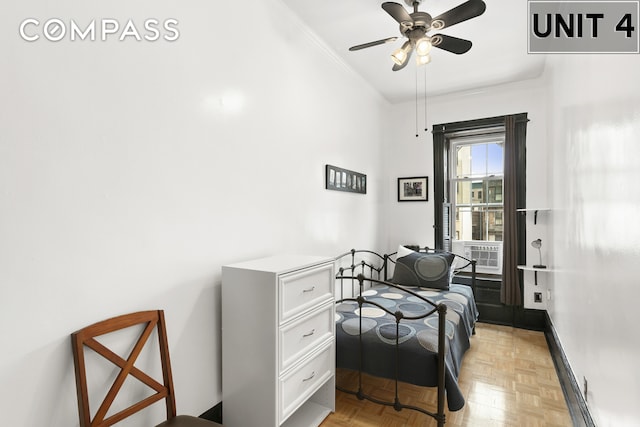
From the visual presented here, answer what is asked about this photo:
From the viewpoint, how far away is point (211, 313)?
1909 millimetres

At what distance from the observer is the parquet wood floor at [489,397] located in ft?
7.02

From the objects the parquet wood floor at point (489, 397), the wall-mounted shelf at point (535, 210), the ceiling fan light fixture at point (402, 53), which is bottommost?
the parquet wood floor at point (489, 397)

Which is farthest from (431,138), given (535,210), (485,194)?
(535,210)

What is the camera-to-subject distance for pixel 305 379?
1941 millimetres

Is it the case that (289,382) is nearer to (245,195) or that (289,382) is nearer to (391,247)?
(245,195)

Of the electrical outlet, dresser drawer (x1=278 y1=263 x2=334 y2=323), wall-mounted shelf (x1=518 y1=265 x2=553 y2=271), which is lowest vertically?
the electrical outlet

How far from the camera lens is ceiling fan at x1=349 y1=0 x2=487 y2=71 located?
6.65 ft

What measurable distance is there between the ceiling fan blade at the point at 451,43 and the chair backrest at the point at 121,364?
2444 millimetres

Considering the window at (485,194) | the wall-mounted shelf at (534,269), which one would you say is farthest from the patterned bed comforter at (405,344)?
the window at (485,194)

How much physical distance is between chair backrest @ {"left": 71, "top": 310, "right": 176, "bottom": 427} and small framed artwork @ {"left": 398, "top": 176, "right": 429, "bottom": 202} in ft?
12.2

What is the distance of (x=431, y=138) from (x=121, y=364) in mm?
4232

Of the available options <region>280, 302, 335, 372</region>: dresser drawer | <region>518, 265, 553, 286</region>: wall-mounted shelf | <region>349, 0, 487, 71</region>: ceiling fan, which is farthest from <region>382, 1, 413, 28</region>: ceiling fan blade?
<region>518, 265, 553, 286</region>: wall-mounted shelf

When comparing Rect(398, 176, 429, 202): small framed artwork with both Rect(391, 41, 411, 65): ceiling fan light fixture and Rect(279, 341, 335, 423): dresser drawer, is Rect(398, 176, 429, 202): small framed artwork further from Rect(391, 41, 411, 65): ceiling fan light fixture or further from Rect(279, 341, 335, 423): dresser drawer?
Rect(279, 341, 335, 423): dresser drawer

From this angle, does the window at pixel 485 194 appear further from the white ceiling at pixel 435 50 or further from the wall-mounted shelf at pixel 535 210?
the white ceiling at pixel 435 50
